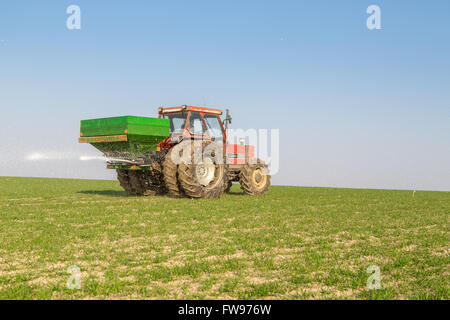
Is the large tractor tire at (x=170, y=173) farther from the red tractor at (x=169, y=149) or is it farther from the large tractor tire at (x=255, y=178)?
the large tractor tire at (x=255, y=178)

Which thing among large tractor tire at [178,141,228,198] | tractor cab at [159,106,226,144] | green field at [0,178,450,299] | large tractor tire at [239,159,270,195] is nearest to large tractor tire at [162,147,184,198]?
large tractor tire at [178,141,228,198]

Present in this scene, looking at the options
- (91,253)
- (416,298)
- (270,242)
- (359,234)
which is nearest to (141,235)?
(91,253)

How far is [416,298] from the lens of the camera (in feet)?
15.5

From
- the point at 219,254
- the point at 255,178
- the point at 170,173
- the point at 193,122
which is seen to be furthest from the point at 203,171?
the point at 219,254

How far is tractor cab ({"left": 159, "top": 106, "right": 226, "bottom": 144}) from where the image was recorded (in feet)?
52.8

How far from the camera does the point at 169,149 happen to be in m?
15.6

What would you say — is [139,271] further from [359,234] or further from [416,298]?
[359,234]

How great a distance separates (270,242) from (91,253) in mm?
3238

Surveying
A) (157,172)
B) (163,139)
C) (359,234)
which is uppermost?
(163,139)

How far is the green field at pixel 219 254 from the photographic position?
4.96 m

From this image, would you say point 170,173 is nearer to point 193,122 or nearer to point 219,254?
point 193,122

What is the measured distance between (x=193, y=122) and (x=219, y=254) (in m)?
10.2
